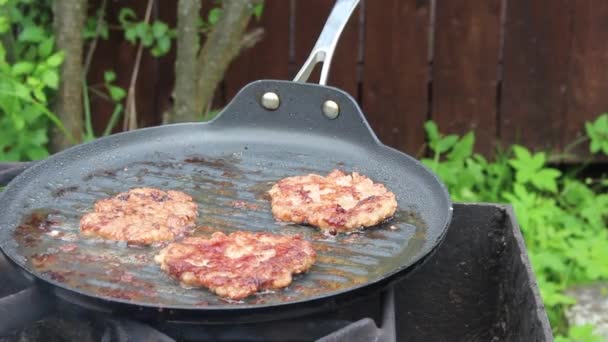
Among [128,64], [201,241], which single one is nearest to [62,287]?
[201,241]

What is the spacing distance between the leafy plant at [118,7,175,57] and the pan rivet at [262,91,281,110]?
1.39 m

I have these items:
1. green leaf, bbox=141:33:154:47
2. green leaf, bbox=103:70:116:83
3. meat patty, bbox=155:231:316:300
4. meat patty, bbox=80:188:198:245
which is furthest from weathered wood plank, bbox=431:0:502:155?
meat patty, bbox=155:231:316:300

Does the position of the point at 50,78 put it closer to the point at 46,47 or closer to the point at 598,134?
the point at 46,47

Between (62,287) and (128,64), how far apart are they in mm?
2612

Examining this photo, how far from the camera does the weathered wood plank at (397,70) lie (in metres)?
4.09

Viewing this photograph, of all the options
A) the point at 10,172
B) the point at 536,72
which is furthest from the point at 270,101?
the point at 536,72

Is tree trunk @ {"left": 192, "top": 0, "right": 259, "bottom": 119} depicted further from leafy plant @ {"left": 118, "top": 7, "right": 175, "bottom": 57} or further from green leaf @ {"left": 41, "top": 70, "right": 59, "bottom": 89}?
green leaf @ {"left": 41, "top": 70, "right": 59, "bottom": 89}

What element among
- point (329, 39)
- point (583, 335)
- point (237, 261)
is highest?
point (329, 39)

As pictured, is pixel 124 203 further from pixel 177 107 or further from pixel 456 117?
pixel 456 117

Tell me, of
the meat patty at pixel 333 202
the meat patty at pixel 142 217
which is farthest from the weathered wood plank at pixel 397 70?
the meat patty at pixel 142 217

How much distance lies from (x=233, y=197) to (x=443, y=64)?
2255 millimetres

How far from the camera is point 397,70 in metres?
4.19

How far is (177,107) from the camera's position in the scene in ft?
12.0

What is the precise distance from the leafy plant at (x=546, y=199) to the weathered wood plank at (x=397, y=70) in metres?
0.12
